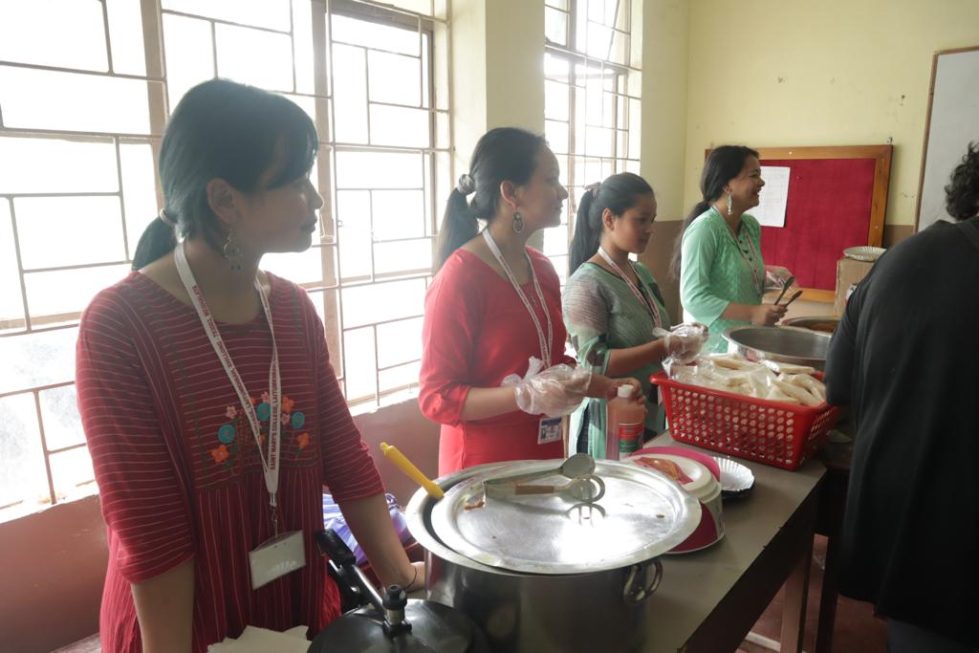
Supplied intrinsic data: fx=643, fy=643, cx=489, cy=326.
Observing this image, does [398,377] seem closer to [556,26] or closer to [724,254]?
[724,254]

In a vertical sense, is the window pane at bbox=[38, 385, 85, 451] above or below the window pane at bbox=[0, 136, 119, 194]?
below

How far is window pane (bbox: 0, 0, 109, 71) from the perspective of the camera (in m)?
1.76

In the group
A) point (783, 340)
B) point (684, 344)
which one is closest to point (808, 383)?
point (684, 344)

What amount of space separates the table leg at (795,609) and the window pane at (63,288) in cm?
208

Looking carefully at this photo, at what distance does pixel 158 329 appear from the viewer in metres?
0.86

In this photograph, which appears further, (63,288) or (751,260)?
(751,260)

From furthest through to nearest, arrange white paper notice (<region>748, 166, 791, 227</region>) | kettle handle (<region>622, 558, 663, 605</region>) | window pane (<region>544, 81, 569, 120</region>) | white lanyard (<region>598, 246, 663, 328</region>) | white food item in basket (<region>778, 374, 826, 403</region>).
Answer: white paper notice (<region>748, 166, 791, 227</region>)
window pane (<region>544, 81, 569, 120</region>)
white lanyard (<region>598, 246, 663, 328</region>)
white food item in basket (<region>778, 374, 826, 403</region>)
kettle handle (<region>622, 558, 663, 605</region>)

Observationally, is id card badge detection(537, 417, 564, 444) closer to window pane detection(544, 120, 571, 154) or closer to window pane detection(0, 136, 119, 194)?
window pane detection(0, 136, 119, 194)

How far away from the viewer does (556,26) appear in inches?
142

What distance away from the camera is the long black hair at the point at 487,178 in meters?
1.61

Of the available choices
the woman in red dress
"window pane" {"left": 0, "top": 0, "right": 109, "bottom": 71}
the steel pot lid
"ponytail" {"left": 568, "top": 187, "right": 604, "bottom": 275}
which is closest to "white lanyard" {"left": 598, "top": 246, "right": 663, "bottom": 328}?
"ponytail" {"left": 568, "top": 187, "right": 604, "bottom": 275}

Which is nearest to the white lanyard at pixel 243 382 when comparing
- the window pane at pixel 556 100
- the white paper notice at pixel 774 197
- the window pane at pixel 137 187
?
the window pane at pixel 137 187

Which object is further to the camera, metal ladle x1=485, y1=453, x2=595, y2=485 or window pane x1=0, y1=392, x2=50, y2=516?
window pane x1=0, y1=392, x2=50, y2=516

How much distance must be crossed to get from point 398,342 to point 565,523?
2167mm
